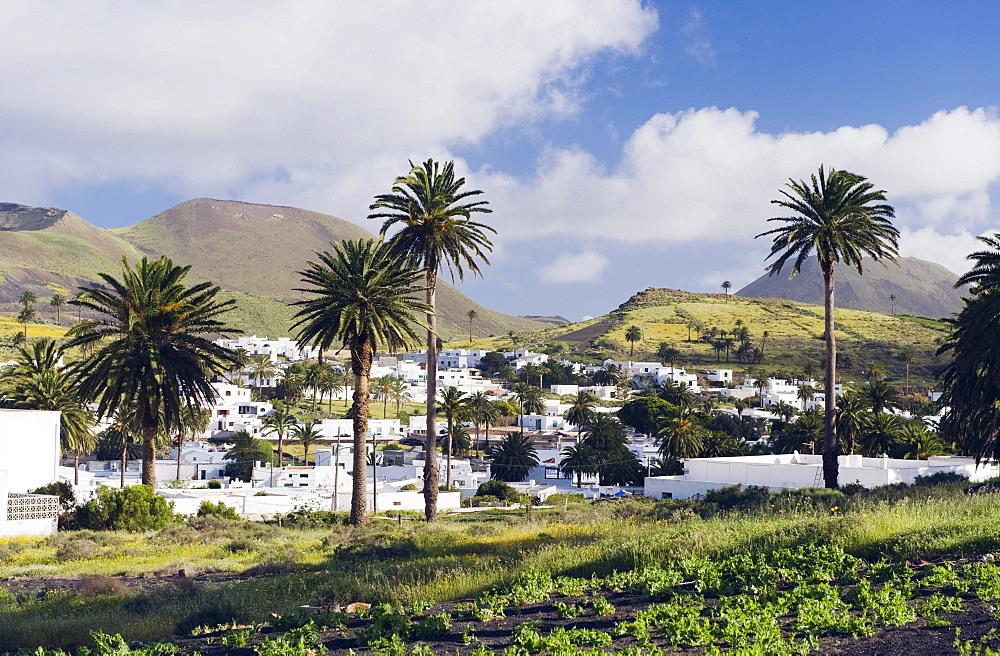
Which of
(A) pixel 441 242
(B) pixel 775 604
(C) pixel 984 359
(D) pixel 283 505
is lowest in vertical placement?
(D) pixel 283 505

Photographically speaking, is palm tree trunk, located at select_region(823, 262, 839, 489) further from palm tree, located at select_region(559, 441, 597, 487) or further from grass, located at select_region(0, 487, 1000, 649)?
palm tree, located at select_region(559, 441, 597, 487)

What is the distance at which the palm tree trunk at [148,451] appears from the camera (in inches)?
1534

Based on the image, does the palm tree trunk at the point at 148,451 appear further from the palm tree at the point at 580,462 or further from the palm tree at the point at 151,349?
the palm tree at the point at 580,462

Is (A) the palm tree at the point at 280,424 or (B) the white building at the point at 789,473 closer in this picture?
(B) the white building at the point at 789,473

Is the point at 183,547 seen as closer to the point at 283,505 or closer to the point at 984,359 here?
the point at 283,505

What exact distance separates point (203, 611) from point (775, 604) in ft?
29.9

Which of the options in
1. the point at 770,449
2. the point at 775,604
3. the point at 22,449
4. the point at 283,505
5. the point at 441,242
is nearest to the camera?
the point at 775,604

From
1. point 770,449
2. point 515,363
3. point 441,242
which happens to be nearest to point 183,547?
point 441,242

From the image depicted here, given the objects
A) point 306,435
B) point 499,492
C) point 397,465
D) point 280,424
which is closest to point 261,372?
point 306,435

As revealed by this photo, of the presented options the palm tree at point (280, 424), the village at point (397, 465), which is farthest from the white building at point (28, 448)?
the palm tree at point (280, 424)

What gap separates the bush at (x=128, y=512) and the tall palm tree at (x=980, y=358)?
33.5 metres

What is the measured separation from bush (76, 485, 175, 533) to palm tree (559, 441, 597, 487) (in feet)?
160

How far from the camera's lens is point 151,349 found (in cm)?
3750

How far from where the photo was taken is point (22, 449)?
4797cm
